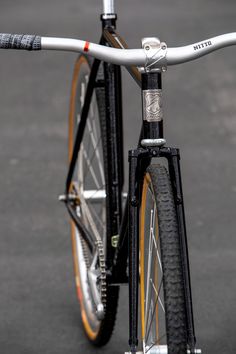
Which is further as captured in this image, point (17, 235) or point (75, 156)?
point (17, 235)

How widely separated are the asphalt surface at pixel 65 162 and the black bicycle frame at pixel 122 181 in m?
0.65

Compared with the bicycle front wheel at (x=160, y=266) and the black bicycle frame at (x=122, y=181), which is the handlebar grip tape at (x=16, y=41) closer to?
the black bicycle frame at (x=122, y=181)

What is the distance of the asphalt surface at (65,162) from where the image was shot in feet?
17.3

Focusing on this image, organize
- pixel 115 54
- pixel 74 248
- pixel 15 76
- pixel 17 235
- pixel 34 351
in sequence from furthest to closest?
1. pixel 15 76
2. pixel 17 235
3. pixel 74 248
4. pixel 34 351
5. pixel 115 54

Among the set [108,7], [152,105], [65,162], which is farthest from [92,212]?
[65,162]

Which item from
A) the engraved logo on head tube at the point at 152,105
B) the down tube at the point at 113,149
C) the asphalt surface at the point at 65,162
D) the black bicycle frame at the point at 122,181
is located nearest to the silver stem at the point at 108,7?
the black bicycle frame at the point at 122,181

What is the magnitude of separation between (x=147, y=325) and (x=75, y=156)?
1.48 meters

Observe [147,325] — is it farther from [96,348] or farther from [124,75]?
[124,75]

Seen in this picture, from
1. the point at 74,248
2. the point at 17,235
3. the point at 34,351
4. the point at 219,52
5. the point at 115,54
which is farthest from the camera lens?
the point at 219,52

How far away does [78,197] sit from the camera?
5.07 metres

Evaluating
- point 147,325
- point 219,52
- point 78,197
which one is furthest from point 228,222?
point 219,52

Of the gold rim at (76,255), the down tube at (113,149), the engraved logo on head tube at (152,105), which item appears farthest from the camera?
the gold rim at (76,255)

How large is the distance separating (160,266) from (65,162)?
14.1 feet

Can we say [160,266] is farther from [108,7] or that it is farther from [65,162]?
[65,162]
